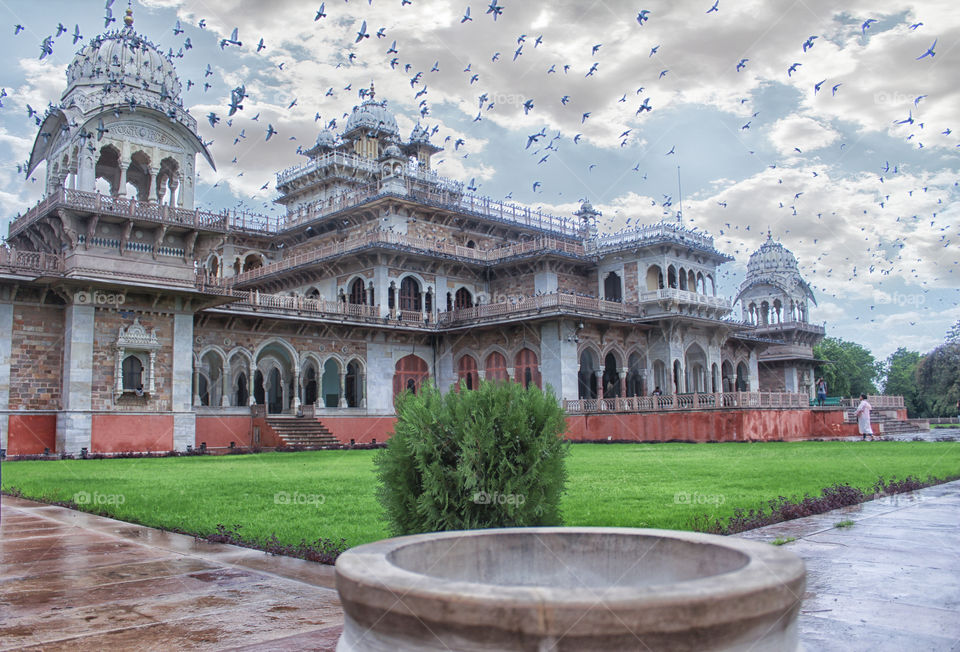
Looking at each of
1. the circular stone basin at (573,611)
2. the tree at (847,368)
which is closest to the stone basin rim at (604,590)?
the circular stone basin at (573,611)

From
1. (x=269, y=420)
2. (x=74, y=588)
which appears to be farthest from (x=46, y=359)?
(x=74, y=588)

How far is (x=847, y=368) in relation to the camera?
63.2 meters

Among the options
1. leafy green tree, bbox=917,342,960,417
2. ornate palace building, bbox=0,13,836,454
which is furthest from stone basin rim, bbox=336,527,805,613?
leafy green tree, bbox=917,342,960,417

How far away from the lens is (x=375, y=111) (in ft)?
138

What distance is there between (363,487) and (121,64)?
783 inches

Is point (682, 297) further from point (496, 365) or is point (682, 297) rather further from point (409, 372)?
point (409, 372)

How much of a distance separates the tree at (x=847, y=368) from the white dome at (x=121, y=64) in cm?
4909

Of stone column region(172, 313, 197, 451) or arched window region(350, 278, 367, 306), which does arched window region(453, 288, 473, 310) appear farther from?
stone column region(172, 313, 197, 451)

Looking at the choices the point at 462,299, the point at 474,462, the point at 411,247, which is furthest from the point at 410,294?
the point at 474,462

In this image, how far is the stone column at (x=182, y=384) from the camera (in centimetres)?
2364

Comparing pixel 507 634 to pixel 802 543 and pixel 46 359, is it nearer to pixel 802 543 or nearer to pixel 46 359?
pixel 802 543

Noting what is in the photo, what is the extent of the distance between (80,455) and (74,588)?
18.7m

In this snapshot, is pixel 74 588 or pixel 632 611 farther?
pixel 74 588

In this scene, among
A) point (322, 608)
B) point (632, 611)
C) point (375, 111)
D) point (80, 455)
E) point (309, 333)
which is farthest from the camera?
point (375, 111)
